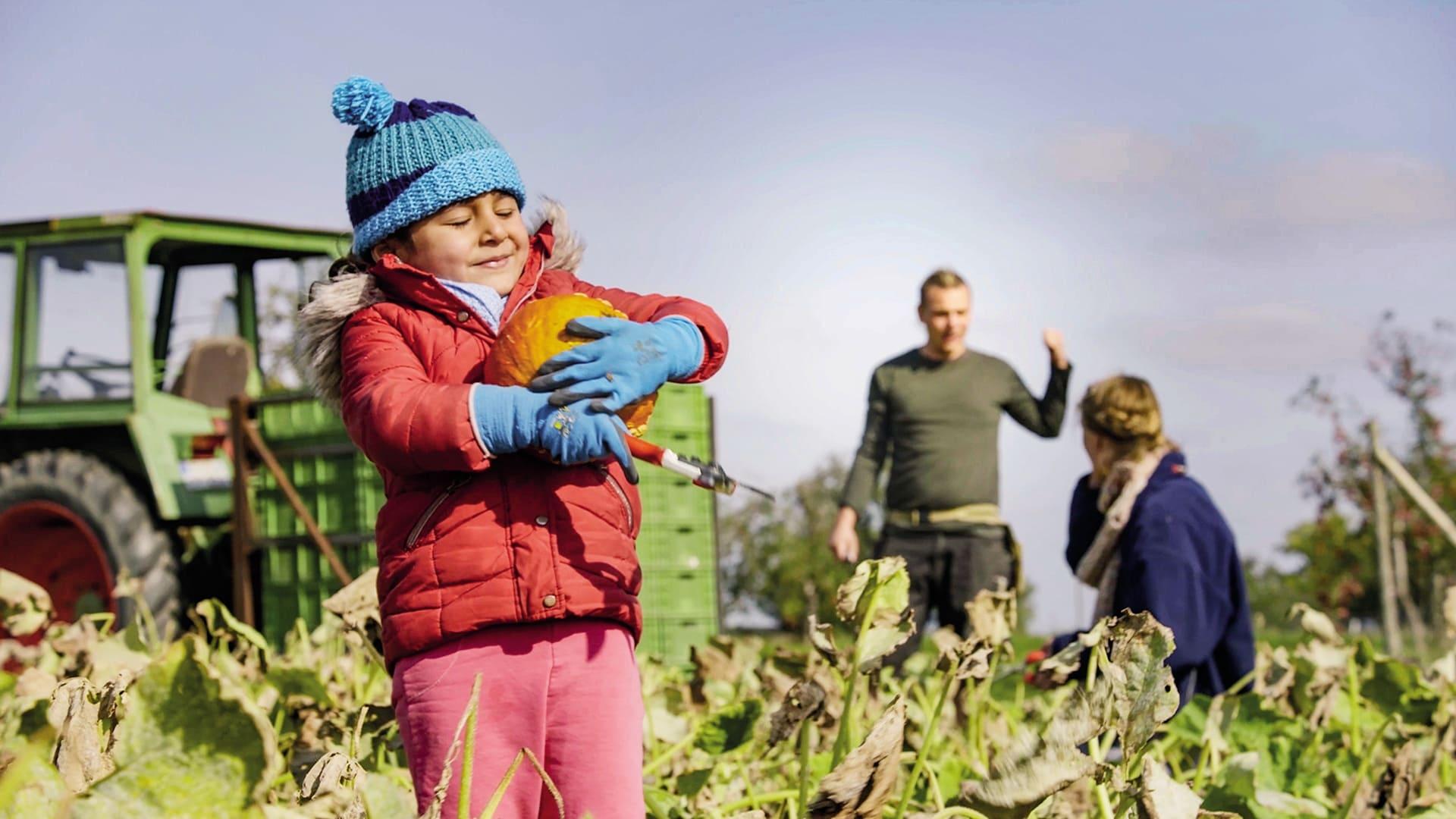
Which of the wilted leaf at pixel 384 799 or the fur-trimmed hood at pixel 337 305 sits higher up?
the fur-trimmed hood at pixel 337 305

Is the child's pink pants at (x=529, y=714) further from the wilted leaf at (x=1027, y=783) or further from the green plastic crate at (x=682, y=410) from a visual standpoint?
the green plastic crate at (x=682, y=410)

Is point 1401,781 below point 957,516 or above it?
below

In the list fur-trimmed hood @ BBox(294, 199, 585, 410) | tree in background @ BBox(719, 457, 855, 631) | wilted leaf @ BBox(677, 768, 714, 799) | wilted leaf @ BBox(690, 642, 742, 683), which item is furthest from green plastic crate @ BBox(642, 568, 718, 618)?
tree in background @ BBox(719, 457, 855, 631)

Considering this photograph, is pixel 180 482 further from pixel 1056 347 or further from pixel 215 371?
pixel 1056 347

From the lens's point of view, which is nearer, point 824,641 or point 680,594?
point 824,641

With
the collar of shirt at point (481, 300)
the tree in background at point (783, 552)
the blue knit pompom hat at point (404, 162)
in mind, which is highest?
the blue knit pompom hat at point (404, 162)

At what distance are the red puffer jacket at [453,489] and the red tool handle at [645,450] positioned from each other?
8 centimetres

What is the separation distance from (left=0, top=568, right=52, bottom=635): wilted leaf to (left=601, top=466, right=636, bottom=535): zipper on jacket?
1533mm

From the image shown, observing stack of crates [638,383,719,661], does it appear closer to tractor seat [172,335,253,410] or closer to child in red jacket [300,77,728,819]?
tractor seat [172,335,253,410]

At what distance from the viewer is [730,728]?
2205 mm

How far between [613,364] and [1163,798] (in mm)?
639

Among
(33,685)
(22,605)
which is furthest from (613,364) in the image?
(22,605)

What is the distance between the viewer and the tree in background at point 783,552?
51.9 ft

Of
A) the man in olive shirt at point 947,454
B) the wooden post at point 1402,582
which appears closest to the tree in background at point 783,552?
the wooden post at point 1402,582
